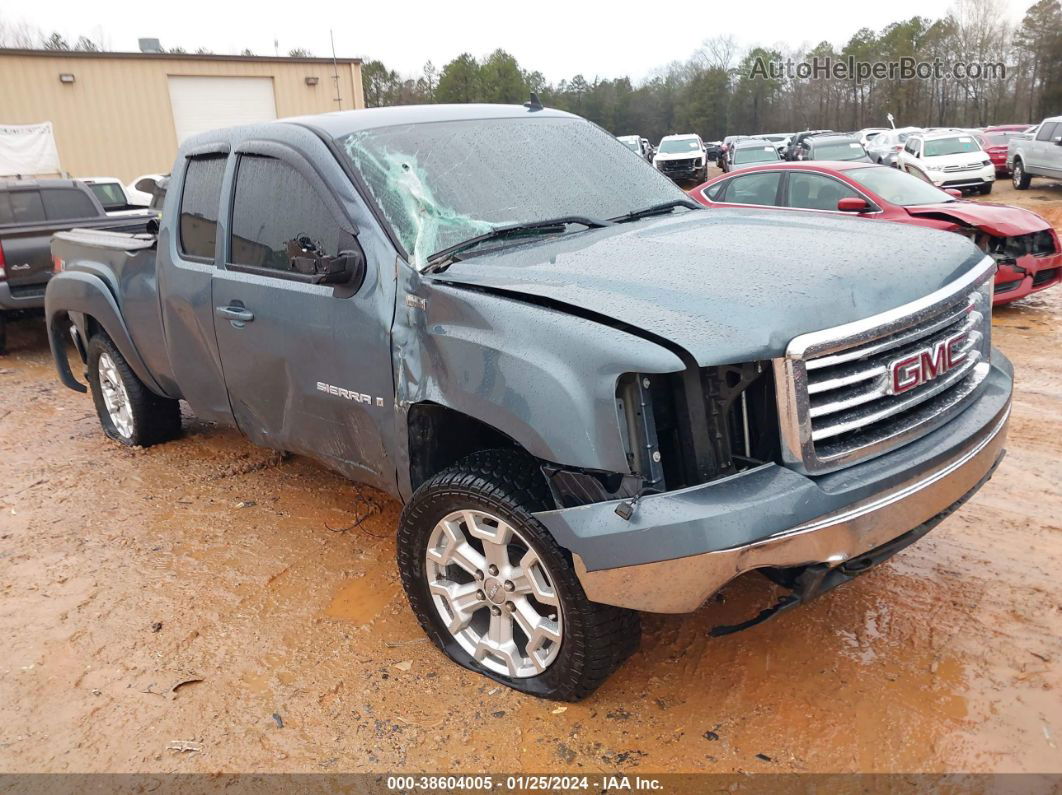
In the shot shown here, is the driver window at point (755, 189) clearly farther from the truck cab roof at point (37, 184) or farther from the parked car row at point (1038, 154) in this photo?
the parked car row at point (1038, 154)

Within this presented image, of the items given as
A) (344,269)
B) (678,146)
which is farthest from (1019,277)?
(678,146)

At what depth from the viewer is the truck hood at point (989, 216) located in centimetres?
821

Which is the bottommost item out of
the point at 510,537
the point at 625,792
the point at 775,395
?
the point at 625,792

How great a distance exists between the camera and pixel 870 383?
2.54m

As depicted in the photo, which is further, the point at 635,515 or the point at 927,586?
the point at 927,586

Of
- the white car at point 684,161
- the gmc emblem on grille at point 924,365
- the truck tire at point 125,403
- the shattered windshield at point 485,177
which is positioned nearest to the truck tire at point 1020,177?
the white car at point 684,161

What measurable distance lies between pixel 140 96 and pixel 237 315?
24.8 m

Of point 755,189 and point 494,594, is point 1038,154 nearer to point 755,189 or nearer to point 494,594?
point 755,189

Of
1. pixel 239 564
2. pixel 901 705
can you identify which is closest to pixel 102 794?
pixel 239 564

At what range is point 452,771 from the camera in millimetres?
2668

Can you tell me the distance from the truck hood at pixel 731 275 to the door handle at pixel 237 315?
115 cm

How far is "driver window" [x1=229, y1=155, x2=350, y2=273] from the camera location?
134 inches

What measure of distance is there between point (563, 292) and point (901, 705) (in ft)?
5.80

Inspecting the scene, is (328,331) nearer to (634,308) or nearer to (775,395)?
(634,308)
